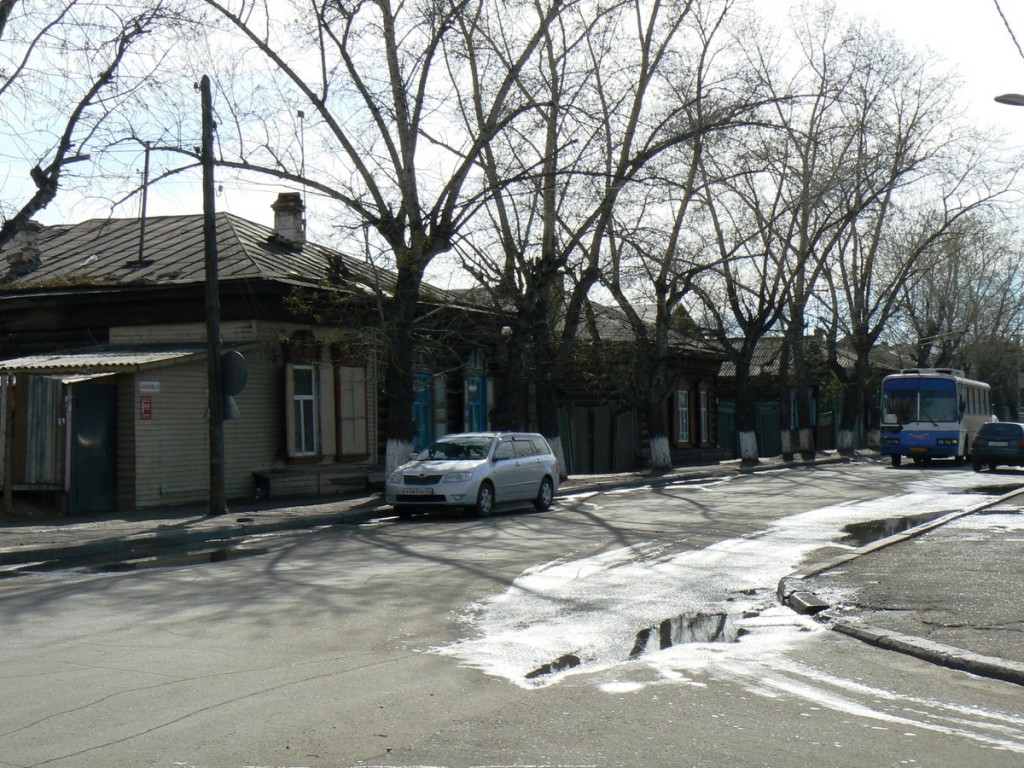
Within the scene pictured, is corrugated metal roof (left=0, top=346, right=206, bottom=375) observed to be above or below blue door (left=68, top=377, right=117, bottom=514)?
above

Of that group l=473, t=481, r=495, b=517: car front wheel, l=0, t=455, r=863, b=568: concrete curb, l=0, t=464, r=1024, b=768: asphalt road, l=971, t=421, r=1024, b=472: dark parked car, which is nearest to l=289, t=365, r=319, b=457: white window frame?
l=0, t=455, r=863, b=568: concrete curb

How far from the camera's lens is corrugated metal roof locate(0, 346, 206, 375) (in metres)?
19.8

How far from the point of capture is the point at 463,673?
7312mm

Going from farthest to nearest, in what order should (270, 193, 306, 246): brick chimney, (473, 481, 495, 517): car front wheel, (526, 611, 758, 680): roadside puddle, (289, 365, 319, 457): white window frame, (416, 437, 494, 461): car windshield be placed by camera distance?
(270, 193, 306, 246): brick chimney < (289, 365, 319, 457): white window frame < (416, 437, 494, 461): car windshield < (473, 481, 495, 517): car front wheel < (526, 611, 758, 680): roadside puddle

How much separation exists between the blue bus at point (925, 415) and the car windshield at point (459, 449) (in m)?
22.0

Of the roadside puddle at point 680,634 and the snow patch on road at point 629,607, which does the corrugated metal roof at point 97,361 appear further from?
the roadside puddle at point 680,634

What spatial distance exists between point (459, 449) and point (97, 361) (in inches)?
260

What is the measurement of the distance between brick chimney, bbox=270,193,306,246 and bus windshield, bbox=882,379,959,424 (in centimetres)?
2108

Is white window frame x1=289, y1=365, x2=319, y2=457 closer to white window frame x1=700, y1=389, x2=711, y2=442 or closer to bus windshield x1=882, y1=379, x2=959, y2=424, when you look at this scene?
bus windshield x1=882, y1=379, x2=959, y2=424

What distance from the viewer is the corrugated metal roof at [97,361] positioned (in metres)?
19.8

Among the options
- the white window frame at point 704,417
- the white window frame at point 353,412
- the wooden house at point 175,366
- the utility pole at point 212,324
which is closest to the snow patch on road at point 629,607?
the utility pole at point 212,324

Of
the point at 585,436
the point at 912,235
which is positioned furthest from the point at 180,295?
the point at 912,235

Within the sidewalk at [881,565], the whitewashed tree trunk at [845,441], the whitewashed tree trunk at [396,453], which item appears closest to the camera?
the sidewalk at [881,565]

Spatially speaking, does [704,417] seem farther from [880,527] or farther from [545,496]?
[880,527]
